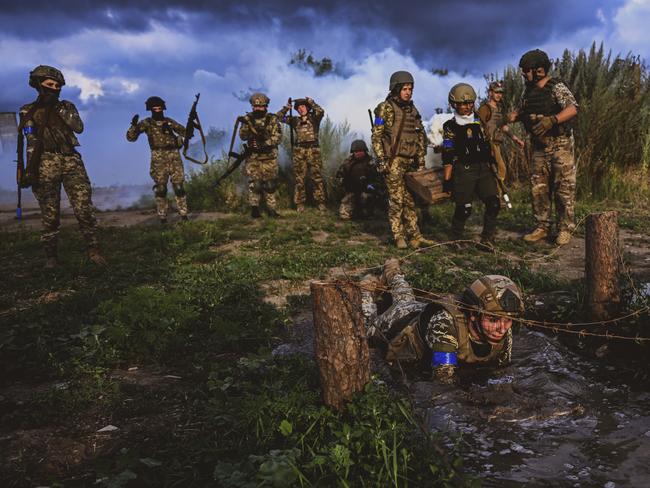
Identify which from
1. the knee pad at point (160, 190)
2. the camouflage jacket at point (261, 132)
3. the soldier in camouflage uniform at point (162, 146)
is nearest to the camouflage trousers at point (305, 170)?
the camouflage jacket at point (261, 132)

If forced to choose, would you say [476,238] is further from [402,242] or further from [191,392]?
[191,392]

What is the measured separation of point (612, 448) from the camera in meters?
3.08

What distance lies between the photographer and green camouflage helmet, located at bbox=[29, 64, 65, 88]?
6801 mm

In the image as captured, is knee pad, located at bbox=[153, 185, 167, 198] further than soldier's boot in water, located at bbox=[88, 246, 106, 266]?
Yes

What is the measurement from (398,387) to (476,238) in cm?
499

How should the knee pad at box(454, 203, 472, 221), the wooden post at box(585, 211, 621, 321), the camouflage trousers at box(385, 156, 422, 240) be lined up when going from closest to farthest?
the wooden post at box(585, 211, 621, 321), the knee pad at box(454, 203, 472, 221), the camouflage trousers at box(385, 156, 422, 240)

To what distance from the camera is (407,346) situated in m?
4.46

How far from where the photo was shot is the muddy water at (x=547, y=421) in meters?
2.89

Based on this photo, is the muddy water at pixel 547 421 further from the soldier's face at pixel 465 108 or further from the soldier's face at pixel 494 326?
the soldier's face at pixel 465 108

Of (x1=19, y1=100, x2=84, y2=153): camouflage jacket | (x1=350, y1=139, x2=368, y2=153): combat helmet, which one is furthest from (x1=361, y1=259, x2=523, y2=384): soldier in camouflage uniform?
(x1=350, y1=139, x2=368, y2=153): combat helmet

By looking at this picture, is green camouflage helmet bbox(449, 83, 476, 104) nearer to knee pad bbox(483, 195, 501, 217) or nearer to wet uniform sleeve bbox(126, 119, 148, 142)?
knee pad bbox(483, 195, 501, 217)

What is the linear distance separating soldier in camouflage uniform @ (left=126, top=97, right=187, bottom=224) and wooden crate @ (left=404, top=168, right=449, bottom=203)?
17.6 feet

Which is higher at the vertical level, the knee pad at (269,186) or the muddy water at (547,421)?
the knee pad at (269,186)

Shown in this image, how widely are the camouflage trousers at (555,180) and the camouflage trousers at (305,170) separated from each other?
524 centimetres
